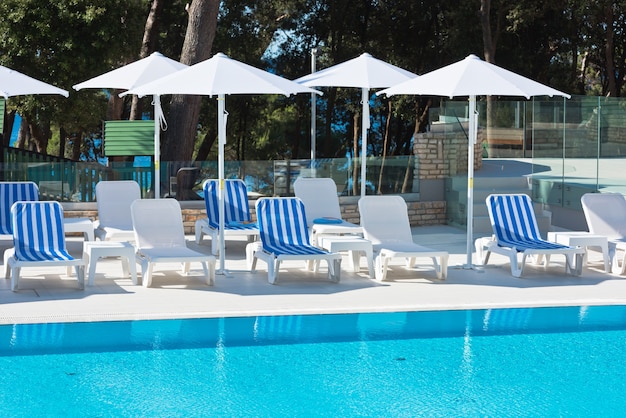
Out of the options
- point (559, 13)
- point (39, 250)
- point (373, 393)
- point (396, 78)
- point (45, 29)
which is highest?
point (559, 13)

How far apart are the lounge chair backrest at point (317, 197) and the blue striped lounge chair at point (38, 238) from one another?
14.2 feet

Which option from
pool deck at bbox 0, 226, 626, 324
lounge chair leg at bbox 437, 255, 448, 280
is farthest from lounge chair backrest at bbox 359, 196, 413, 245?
lounge chair leg at bbox 437, 255, 448, 280

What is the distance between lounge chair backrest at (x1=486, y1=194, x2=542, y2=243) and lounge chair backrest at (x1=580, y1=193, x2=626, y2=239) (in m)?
0.88

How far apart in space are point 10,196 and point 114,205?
1.51 metres

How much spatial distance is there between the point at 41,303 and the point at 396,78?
21.8 feet

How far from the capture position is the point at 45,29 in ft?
75.9

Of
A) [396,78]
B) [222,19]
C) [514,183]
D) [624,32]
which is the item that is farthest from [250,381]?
[624,32]

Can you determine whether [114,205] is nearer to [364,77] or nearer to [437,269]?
[364,77]

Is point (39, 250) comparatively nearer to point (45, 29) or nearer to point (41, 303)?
point (41, 303)

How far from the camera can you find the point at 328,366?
8.51m

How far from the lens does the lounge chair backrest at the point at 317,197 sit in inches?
583

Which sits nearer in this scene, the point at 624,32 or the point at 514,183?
the point at 514,183

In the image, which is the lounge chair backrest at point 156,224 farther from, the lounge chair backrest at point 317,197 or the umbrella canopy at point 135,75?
the lounge chair backrest at point 317,197

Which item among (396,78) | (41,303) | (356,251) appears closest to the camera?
(41,303)
